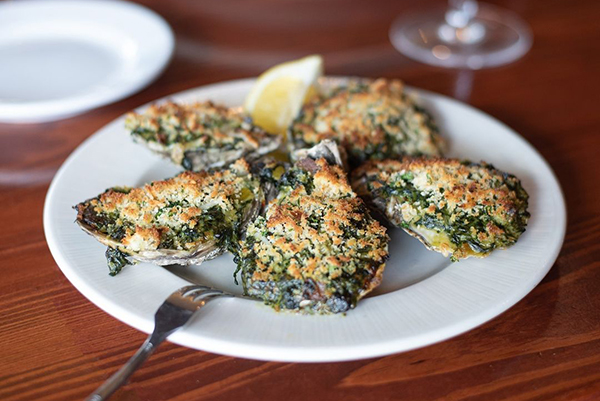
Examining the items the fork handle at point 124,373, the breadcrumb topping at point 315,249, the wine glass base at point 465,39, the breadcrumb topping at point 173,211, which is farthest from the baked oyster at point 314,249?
the wine glass base at point 465,39

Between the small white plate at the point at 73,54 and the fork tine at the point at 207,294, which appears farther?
the small white plate at the point at 73,54

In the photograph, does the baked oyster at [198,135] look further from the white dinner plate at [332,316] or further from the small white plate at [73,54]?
the small white plate at [73,54]

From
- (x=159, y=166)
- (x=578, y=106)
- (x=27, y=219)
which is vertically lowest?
(x=27, y=219)

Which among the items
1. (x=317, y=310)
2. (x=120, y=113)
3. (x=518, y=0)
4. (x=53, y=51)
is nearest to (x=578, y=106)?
(x=518, y=0)

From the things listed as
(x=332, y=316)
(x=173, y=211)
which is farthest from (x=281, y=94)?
(x=332, y=316)

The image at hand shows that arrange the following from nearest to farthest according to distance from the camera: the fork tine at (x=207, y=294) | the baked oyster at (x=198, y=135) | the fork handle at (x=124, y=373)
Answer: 1. the fork handle at (x=124, y=373)
2. the fork tine at (x=207, y=294)
3. the baked oyster at (x=198, y=135)

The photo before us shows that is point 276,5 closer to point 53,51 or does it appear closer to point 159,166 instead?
point 53,51

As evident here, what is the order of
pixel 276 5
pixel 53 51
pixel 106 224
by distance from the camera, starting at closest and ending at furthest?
pixel 106 224
pixel 53 51
pixel 276 5
